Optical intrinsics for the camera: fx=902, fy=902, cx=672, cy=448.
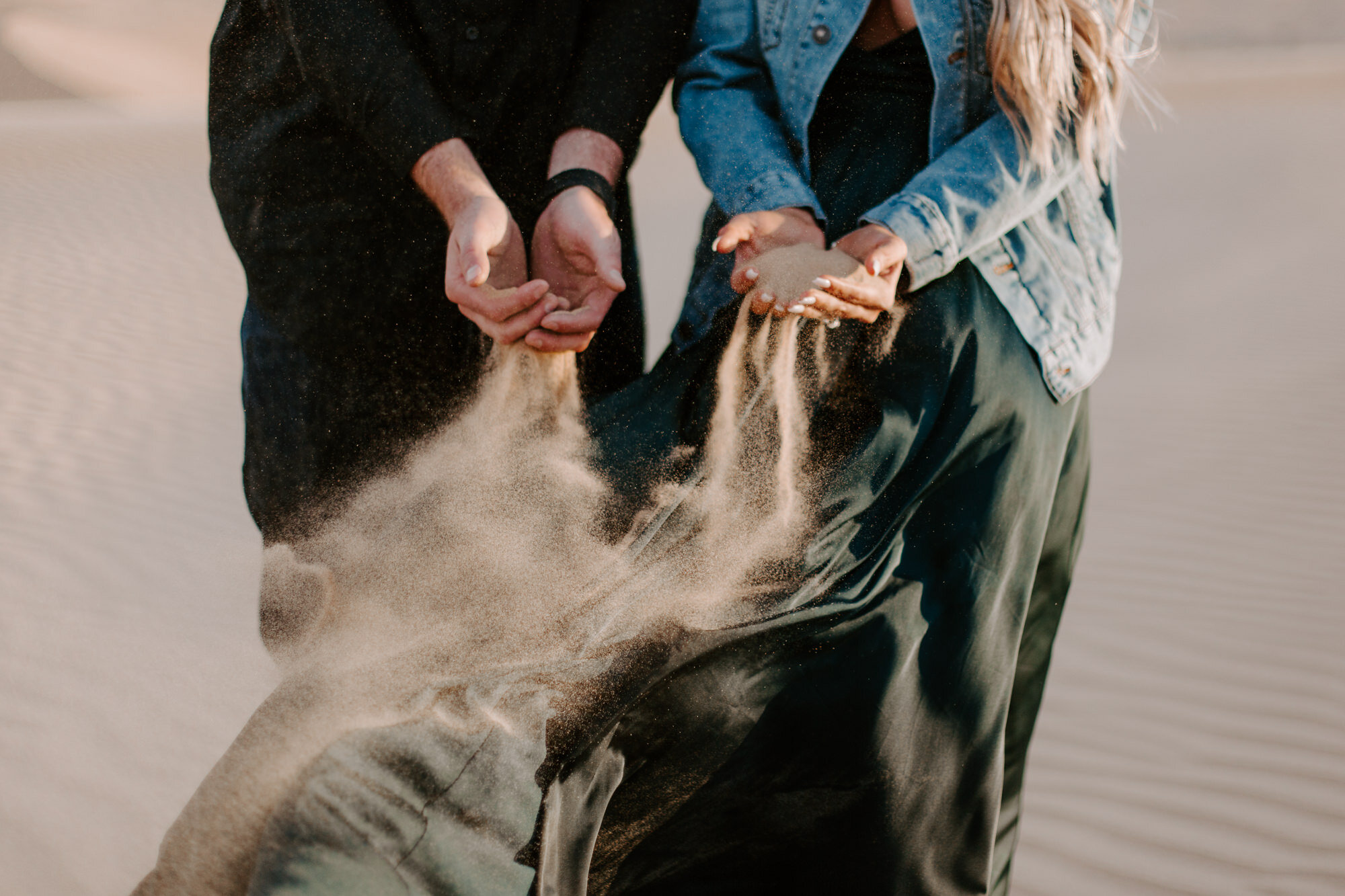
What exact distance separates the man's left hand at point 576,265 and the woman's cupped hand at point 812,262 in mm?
271

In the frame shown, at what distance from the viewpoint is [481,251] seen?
1.64m

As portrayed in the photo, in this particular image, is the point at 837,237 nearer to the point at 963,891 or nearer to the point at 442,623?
the point at 442,623

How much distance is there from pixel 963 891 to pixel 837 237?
3.96ft

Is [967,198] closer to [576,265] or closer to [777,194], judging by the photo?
[777,194]

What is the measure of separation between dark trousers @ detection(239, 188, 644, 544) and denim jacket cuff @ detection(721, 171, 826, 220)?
469mm

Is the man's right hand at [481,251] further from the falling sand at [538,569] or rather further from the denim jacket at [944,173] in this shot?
the denim jacket at [944,173]

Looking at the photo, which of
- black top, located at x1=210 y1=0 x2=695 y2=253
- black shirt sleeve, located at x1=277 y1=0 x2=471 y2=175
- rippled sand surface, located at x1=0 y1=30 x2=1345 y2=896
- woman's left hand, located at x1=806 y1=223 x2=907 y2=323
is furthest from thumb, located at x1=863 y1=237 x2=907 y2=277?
rippled sand surface, located at x1=0 y1=30 x2=1345 y2=896

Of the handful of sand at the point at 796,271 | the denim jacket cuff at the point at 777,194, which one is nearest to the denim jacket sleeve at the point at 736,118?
the denim jacket cuff at the point at 777,194

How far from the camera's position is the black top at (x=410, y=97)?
68.4 inches

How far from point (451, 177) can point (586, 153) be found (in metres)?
0.29

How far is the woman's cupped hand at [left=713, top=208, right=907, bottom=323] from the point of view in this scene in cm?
146

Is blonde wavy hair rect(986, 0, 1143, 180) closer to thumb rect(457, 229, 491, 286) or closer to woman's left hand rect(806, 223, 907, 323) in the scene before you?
woman's left hand rect(806, 223, 907, 323)

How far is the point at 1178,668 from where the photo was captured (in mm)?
3805

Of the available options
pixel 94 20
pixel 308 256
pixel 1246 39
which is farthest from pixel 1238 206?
pixel 94 20
